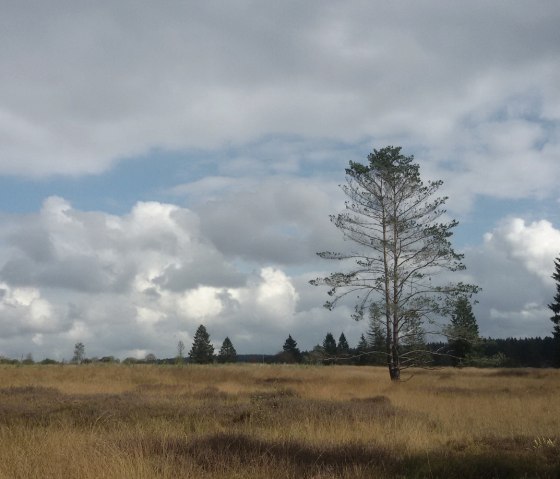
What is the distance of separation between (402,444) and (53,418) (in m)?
6.87

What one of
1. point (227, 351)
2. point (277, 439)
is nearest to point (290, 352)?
point (227, 351)

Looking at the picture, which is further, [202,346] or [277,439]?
[202,346]

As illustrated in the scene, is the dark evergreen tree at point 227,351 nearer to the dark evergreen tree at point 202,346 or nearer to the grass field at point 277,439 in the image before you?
the dark evergreen tree at point 202,346

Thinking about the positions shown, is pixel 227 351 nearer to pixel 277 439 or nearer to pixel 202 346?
pixel 202 346

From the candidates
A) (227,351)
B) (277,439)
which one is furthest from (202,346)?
(277,439)

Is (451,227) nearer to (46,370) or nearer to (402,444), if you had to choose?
(402,444)

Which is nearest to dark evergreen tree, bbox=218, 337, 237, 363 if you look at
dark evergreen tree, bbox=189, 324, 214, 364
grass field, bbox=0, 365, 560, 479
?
dark evergreen tree, bbox=189, 324, 214, 364

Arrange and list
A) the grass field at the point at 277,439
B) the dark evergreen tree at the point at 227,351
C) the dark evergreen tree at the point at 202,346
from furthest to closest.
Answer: the dark evergreen tree at the point at 227,351 < the dark evergreen tree at the point at 202,346 < the grass field at the point at 277,439

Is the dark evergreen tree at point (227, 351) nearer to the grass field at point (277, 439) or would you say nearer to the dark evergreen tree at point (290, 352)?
the dark evergreen tree at point (290, 352)

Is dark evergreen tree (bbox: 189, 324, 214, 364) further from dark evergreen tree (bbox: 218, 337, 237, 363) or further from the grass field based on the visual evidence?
the grass field

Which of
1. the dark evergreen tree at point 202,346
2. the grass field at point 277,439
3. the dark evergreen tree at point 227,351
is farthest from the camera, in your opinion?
the dark evergreen tree at point 227,351

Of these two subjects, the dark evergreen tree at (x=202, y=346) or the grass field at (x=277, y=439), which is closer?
the grass field at (x=277, y=439)

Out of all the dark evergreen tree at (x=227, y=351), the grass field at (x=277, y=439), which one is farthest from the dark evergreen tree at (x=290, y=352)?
the grass field at (x=277, y=439)

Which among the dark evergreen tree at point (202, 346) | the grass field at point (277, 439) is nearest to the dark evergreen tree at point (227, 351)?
the dark evergreen tree at point (202, 346)
